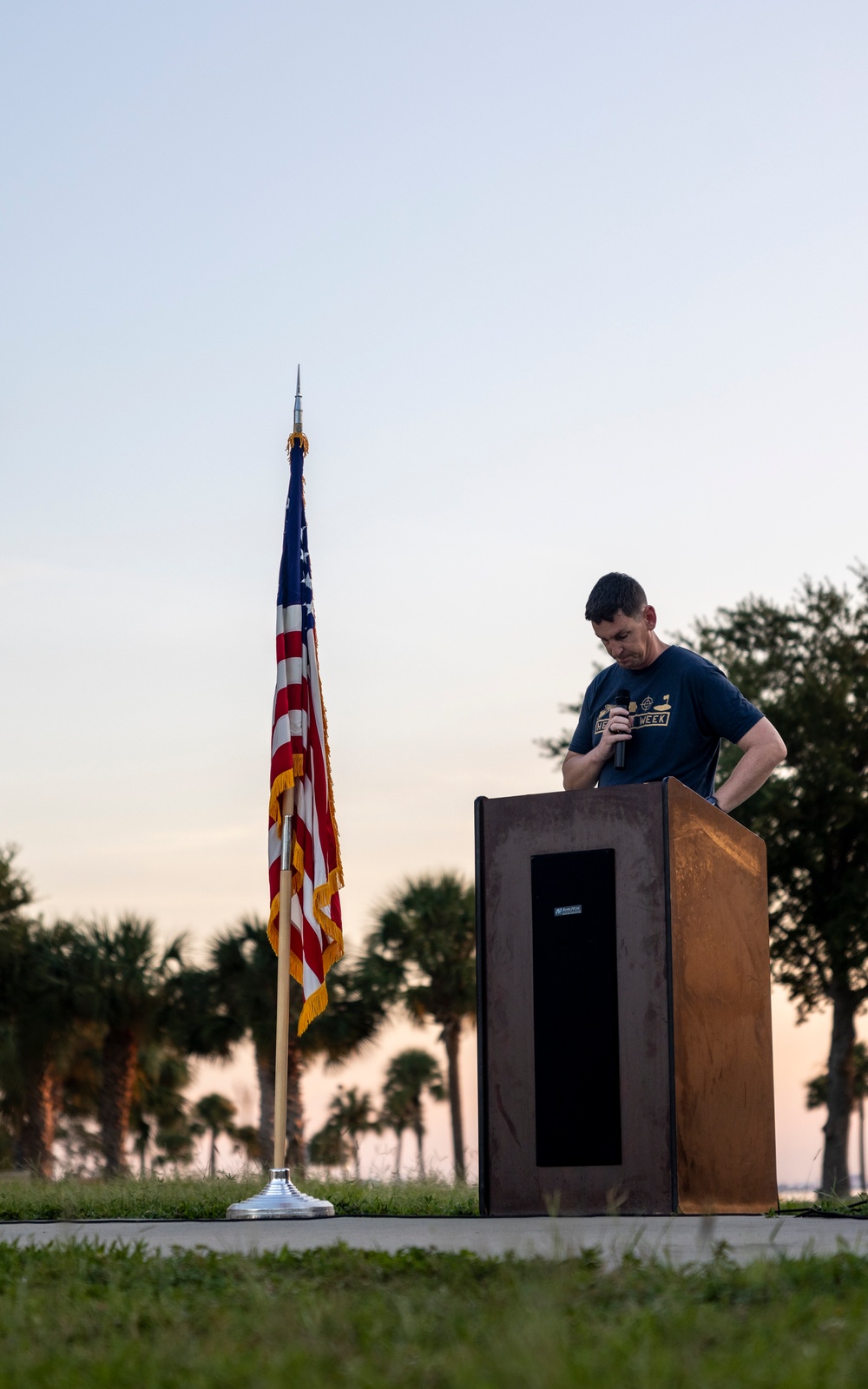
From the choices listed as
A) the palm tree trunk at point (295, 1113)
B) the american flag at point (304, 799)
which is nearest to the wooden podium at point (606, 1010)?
the american flag at point (304, 799)

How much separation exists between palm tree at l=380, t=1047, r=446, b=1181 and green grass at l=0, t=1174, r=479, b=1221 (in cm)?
5017

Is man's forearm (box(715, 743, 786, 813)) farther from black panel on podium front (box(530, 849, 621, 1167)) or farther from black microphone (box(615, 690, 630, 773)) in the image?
black panel on podium front (box(530, 849, 621, 1167))

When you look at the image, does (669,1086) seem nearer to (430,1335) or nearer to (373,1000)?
(430,1335)

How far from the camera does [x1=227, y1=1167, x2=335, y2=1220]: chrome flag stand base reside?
212 inches

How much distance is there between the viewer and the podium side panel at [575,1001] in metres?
4.64

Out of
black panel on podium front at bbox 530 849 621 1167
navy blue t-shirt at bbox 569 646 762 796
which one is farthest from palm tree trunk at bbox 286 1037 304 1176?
black panel on podium front at bbox 530 849 621 1167

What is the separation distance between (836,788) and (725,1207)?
17662 mm

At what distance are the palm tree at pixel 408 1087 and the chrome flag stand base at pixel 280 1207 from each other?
52.7 meters

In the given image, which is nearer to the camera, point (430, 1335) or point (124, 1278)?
point (430, 1335)

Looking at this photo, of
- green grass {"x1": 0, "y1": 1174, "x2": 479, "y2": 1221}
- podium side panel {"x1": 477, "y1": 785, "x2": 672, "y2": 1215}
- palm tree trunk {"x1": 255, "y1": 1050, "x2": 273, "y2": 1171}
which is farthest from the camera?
palm tree trunk {"x1": 255, "y1": 1050, "x2": 273, "y2": 1171}

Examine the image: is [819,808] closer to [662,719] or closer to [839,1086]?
[839,1086]

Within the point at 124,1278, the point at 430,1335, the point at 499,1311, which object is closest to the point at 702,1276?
the point at 499,1311

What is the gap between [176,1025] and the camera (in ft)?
78.8

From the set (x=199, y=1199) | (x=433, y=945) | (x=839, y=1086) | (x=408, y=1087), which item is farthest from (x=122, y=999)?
(x=408, y=1087)
